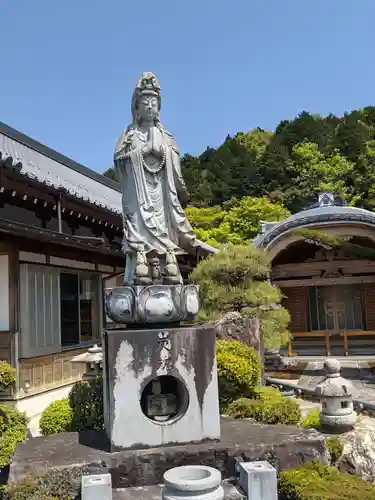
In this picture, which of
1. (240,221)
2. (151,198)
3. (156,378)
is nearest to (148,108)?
(151,198)

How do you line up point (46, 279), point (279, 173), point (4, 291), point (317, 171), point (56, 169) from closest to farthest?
1. point (4, 291)
2. point (46, 279)
3. point (56, 169)
4. point (317, 171)
5. point (279, 173)

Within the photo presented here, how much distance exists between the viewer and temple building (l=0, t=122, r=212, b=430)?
9570 millimetres

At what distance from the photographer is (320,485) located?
4.42 m

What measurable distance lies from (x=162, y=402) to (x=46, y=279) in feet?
20.7

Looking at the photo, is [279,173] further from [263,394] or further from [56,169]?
[263,394]

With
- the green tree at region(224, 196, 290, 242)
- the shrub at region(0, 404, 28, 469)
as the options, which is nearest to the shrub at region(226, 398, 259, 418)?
the shrub at region(0, 404, 28, 469)

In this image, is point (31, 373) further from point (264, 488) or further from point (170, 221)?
point (264, 488)

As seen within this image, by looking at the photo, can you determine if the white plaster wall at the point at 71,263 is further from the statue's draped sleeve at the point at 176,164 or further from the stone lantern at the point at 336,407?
the stone lantern at the point at 336,407

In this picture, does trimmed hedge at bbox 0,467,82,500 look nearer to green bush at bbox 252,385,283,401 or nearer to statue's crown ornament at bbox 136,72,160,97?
green bush at bbox 252,385,283,401

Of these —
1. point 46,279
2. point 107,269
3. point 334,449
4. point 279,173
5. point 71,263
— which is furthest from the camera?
point 279,173

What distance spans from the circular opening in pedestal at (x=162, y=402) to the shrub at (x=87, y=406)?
1.12 metres

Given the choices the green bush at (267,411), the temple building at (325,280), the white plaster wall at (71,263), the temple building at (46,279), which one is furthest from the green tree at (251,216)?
the green bush at (267,411)

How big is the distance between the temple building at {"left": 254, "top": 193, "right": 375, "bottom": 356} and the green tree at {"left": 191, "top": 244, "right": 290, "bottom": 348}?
269 inches

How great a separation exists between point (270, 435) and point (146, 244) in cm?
273
